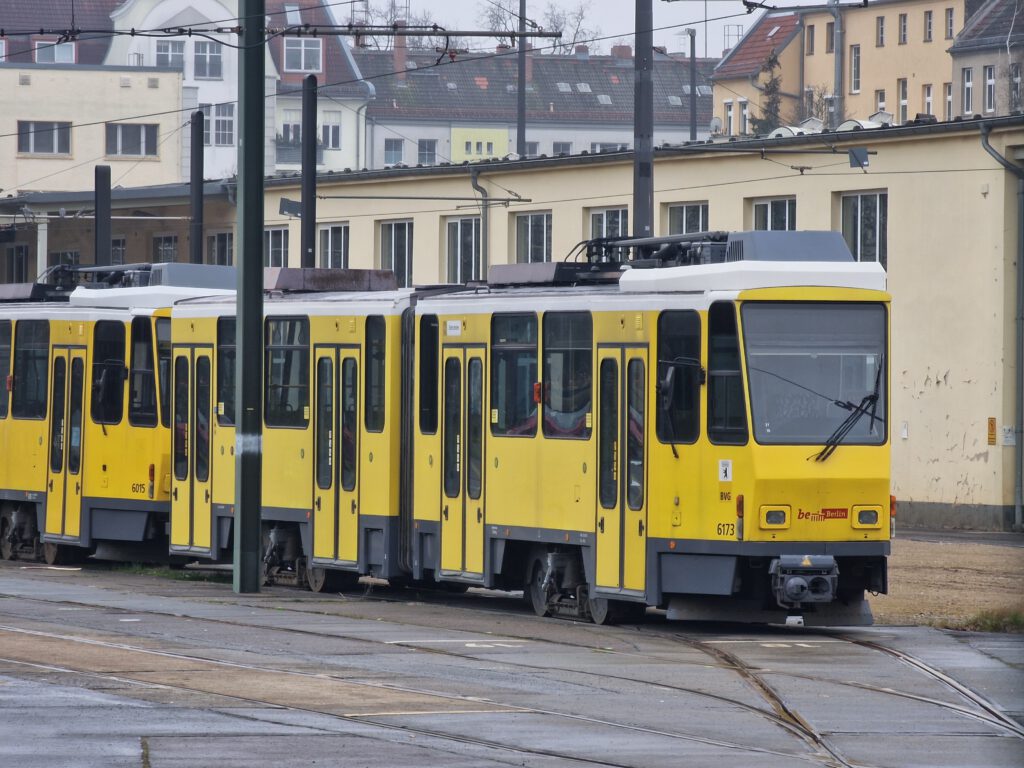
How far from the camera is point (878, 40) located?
318ft

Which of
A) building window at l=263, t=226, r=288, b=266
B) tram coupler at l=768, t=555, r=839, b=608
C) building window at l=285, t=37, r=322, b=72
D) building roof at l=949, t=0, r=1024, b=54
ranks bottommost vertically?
tram coupler at l=768, t=555, r=839, b=608

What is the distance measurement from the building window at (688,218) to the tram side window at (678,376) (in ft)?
78.3

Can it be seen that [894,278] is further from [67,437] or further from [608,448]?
[608,448]

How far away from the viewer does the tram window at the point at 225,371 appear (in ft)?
73.4

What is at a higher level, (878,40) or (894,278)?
(878,40)

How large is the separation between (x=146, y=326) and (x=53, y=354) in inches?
71.0

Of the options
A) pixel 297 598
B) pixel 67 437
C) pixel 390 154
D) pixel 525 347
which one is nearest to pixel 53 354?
pixel 67 437

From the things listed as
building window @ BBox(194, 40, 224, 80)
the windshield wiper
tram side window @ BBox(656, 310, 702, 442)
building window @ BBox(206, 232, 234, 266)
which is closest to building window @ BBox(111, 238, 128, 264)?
building window @ BBox(206, 232, 234, 266)

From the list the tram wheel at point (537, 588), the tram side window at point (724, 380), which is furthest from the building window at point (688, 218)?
the tram side window at point (724, 380)

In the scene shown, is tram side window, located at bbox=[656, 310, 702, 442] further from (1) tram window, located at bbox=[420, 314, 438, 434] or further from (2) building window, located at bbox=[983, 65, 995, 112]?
(2) building window, located at bbox=[983, 65, 995, 112]

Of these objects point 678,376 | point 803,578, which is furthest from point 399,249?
point 803,578

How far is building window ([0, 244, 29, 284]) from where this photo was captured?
67875mm

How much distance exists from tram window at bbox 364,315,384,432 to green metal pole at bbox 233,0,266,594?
3.86ft

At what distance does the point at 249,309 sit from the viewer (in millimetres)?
20797
